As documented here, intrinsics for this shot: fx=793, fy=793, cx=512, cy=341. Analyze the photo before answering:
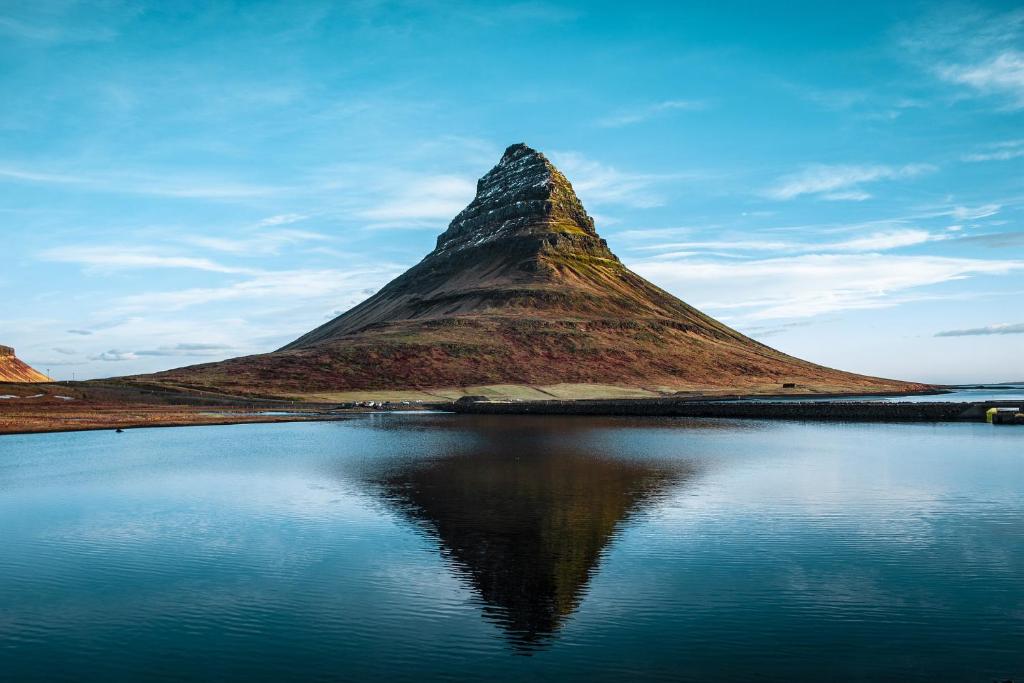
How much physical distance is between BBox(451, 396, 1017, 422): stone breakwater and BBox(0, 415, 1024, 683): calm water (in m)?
54.9

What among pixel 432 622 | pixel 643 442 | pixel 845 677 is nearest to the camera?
pixel 845 677

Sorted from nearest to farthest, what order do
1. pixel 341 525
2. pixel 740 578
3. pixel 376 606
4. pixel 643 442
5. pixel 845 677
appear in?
pixel 845 677 < pixel 376 606 < pixel 740 578 < pixel 341 525 < pixel 643 442

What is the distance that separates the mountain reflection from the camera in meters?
22.0

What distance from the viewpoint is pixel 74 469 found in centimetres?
5272

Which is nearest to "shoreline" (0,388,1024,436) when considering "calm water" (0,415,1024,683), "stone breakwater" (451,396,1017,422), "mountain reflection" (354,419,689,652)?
"stone breakwater" (451,396,1017,422)

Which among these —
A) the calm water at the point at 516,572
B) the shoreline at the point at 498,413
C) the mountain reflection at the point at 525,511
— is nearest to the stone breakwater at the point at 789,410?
the shoreline at the point at 498,413

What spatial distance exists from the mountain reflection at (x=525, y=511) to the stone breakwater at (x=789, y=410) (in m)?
54.3

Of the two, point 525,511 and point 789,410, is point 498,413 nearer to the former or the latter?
point 789,410

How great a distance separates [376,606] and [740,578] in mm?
10662

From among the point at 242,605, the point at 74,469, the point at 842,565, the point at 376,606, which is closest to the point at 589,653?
the point at 376,606

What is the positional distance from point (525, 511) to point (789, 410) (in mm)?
88241

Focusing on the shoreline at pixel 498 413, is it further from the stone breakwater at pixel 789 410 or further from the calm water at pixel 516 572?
the calm water at pixel 516 572

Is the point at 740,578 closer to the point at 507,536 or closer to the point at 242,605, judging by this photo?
the point at 507,536

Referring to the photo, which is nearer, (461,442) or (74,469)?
(74,469)
